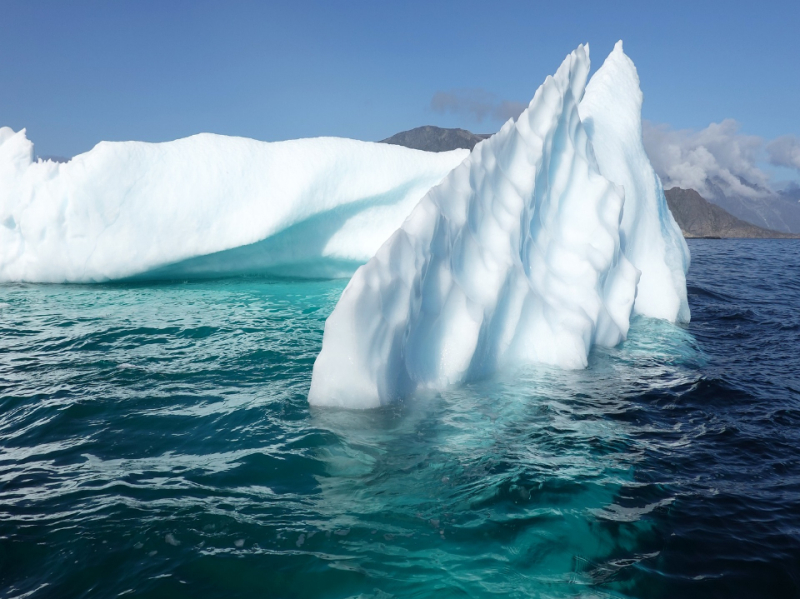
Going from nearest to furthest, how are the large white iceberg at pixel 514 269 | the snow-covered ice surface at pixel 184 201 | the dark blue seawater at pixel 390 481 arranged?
1. the dark blue seawater at pixel 390 481
2. the large white iceberg at pixel 514 269
3. the snow-covered ice surface at pixel 184 201

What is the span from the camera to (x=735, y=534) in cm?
321

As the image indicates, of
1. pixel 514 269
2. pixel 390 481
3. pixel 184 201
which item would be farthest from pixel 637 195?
pixel 184 201

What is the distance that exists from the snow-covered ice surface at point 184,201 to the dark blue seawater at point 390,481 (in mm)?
4580

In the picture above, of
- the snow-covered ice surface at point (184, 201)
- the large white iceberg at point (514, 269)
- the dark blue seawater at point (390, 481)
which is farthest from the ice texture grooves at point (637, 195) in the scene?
the snow-covered ice surface at point (184, 201)

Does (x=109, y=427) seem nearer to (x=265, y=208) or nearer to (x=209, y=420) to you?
(x=209, y=420)

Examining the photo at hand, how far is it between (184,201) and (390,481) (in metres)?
8.63

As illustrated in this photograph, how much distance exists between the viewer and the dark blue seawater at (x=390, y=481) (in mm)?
2764

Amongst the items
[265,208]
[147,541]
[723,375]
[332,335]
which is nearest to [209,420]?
[332,335]

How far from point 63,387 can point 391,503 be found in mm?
3705

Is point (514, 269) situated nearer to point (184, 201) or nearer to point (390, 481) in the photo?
point (390, 481)

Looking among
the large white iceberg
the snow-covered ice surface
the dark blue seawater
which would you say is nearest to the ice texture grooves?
the large white iceberg

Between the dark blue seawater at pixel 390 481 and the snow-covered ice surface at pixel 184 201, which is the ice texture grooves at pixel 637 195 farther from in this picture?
the snow-covered ice surface at pixel 184 201

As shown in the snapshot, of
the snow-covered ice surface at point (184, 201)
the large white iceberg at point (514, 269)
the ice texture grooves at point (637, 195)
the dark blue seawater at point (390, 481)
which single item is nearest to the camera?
the dark blue seawater at point (390, 481)

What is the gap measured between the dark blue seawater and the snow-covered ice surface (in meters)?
4.58
